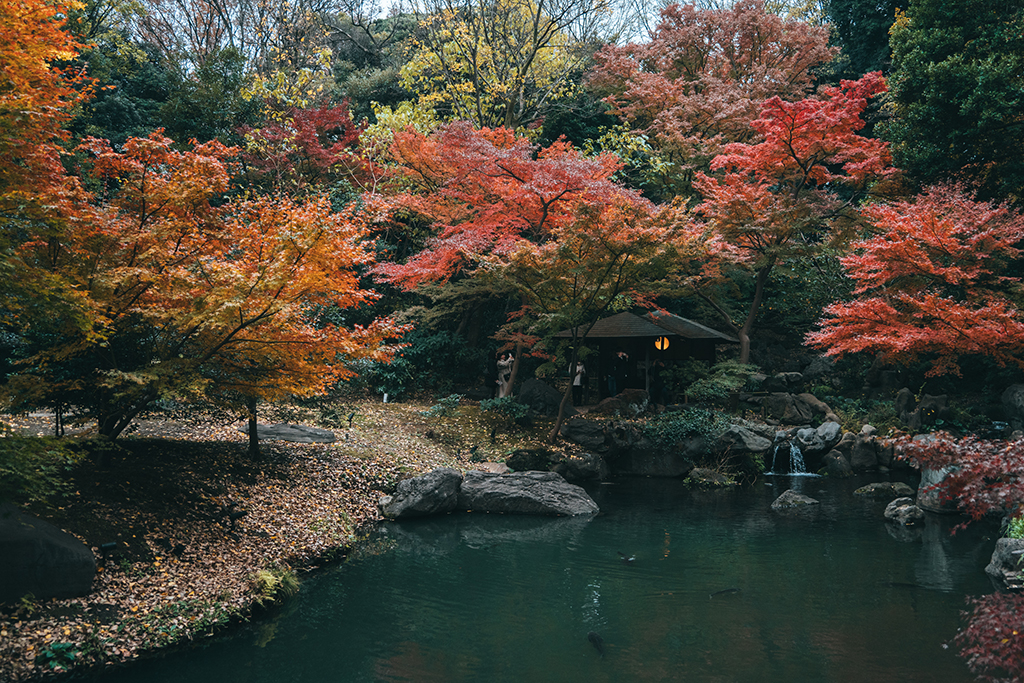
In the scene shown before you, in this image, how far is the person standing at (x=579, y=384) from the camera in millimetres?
16141

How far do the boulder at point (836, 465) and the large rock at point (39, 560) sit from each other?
44.2ft

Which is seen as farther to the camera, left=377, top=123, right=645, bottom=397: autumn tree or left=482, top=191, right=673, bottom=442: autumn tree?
left=377, top=123, right=645, bottom=397: autumn tree

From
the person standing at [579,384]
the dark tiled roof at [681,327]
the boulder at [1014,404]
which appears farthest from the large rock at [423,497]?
the boulder at [1014,404]

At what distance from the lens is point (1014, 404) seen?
13125 mm

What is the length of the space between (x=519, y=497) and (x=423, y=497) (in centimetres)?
166

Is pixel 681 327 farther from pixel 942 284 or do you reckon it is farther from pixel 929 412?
pixel 929 412

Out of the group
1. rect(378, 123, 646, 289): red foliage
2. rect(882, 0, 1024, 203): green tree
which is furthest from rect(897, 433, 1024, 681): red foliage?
rect(882, 0, 1024, 203): green tree

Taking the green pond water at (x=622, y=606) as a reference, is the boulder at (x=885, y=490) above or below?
above

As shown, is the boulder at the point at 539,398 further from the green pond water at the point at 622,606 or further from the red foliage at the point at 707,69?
the red foliage at the point at 707,69

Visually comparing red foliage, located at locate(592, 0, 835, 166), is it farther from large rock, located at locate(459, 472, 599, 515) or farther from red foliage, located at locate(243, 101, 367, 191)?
large rock, located at locate(459, 472, 599, 515)

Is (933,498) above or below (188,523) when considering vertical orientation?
below

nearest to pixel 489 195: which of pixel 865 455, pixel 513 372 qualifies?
pixel 513 372

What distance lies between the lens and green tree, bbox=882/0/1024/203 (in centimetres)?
1317

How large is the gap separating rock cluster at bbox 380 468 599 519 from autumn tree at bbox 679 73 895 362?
6957 mm
